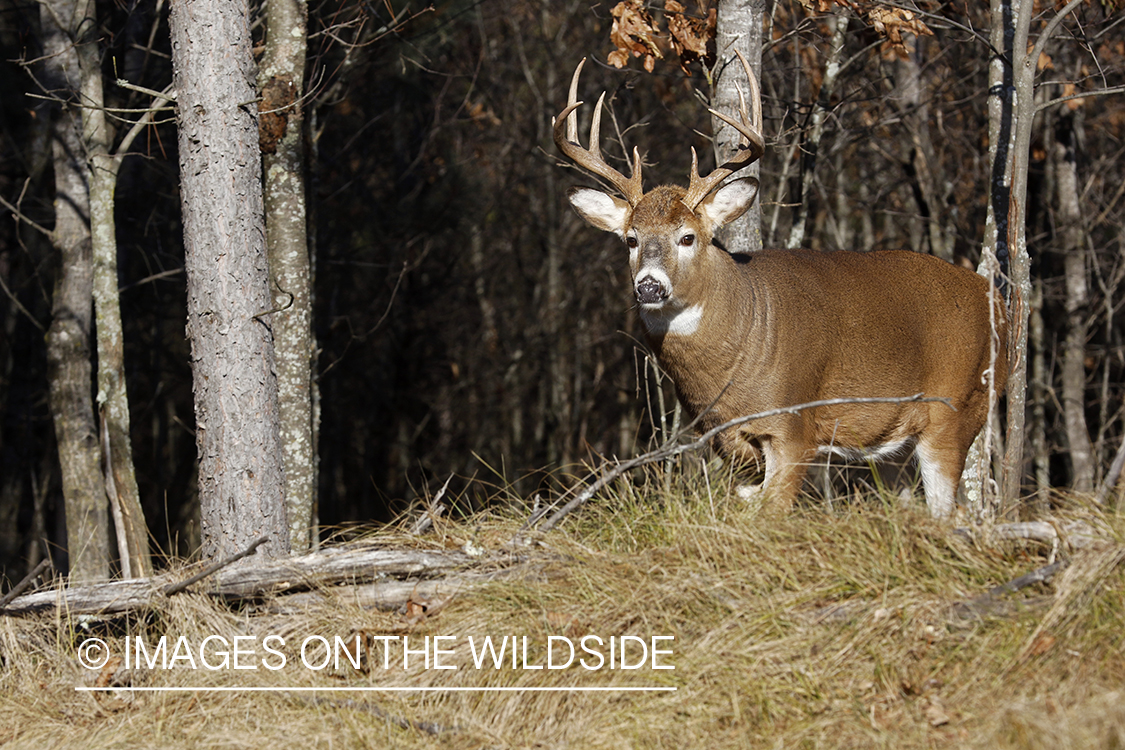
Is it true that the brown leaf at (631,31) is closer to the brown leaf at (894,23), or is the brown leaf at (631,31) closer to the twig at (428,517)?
the brown leaf at (894,23)

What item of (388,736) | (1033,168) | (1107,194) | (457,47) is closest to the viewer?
(388,736)

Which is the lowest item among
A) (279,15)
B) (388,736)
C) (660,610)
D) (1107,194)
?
(388,736)

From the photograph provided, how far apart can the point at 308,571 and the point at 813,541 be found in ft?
6.47

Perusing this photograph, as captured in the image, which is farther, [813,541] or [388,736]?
[813,541]

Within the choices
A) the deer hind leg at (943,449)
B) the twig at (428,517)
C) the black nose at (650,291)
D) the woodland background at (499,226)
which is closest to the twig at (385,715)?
the twig at (428,517)

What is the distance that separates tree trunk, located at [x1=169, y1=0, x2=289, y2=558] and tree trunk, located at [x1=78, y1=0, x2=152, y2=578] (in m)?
1.87

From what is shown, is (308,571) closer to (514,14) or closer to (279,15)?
(279,15)

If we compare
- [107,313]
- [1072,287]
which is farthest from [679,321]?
[1072,287]

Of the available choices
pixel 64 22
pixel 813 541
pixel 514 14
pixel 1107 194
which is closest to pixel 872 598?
pixel 813 541

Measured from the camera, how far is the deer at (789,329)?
5453 mm

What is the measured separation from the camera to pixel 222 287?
4.80 m

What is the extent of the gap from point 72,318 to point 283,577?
3.85m

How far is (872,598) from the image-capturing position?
3715 mm

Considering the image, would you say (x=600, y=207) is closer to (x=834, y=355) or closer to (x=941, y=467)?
(x=834, y=355)
